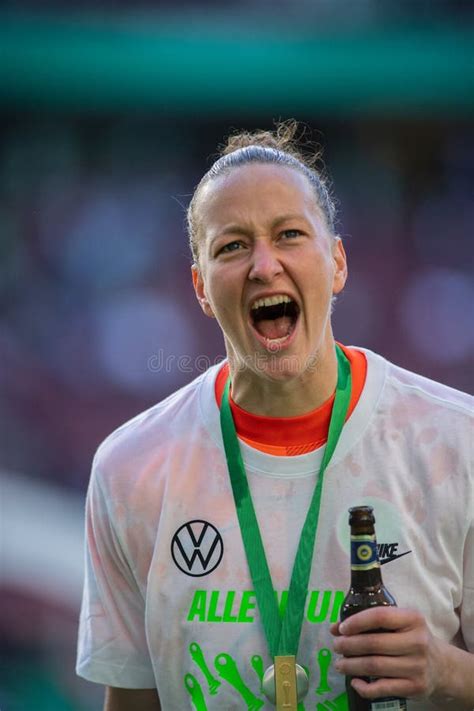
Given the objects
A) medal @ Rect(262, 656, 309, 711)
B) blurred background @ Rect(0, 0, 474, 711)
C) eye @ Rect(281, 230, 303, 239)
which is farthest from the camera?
blurred background @ Rect(0, 0, 474, 711)

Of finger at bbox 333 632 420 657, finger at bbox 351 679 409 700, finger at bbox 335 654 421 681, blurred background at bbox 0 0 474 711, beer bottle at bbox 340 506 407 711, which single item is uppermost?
blurred background at bbox 0 0 474 711

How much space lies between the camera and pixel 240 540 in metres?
2.14

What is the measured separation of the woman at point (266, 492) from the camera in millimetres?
2035

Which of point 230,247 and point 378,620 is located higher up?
point 230,247

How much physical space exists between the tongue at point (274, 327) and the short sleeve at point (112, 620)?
0.54m

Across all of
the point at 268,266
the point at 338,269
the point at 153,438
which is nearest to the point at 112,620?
the point at 153,438

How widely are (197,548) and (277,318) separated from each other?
59 centimetres

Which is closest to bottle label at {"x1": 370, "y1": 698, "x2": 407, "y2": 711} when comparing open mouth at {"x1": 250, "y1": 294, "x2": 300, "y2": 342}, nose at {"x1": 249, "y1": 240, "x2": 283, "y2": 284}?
open mouth at {"x1": 250, "y1": 294, "x2": 300, "y2": 342}

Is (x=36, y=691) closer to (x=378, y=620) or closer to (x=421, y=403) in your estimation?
(x=421, y=403)

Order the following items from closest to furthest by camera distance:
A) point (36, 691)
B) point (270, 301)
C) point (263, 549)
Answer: point (263, 549), point (270, 301), point (36, 691)

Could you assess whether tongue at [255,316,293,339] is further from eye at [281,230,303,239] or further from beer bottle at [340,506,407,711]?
beer bottle at [340,506,407,711]

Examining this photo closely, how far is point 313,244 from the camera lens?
2.25 m

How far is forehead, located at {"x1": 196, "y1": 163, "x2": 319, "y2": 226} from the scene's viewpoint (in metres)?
2.23

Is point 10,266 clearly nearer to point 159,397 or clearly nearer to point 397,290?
point 159,397
